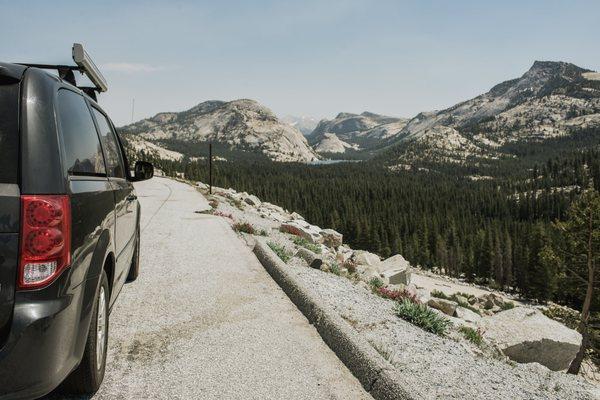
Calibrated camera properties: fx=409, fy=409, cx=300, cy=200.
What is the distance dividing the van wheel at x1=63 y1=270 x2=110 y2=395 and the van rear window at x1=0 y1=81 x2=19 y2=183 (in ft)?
3.77

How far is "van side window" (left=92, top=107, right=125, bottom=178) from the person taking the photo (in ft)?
14.5

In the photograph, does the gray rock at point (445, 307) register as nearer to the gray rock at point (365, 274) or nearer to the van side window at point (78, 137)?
the gray rock at point (365, 274)

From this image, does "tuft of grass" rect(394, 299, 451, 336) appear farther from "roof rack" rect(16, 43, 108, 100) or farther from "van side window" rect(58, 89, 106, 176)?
"roof rack" rect(16, 43, 108, 100)

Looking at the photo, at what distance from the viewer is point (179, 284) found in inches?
279

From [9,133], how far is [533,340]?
11412 mm

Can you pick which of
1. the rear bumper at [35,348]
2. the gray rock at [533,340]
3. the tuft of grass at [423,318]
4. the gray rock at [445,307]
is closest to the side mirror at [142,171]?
the rear bumper at [35,348]

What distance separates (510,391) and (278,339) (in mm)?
2653

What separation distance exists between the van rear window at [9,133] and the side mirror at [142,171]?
11.8ft

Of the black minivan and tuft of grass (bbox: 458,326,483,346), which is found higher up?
the black minivan

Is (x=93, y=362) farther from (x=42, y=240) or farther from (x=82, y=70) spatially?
(x=82, y=70)

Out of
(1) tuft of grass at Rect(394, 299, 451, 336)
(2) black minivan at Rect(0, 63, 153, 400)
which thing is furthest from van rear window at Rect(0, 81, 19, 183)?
(1) tuft of grass at Rect(394, 299, 451, 336)

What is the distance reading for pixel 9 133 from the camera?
251 cm

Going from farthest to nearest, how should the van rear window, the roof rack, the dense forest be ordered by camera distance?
1. the dense forest
2. the roof rack
3. the van rear window

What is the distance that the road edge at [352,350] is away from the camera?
377cm
